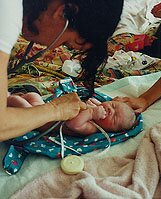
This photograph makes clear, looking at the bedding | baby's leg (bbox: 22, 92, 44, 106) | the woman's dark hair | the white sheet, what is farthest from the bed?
the white sheet

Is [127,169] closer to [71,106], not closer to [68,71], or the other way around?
[71,106]

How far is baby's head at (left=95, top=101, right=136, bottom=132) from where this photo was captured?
1458 millimetres

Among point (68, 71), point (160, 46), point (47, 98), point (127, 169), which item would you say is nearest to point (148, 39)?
point (160, 46)

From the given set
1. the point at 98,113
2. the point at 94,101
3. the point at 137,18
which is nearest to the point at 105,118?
the point at 98,113

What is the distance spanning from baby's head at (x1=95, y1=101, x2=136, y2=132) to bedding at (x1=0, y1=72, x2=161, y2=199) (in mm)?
69

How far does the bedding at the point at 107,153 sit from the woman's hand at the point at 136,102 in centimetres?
3

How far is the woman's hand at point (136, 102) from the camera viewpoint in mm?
1604

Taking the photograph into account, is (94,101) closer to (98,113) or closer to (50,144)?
(98,113)

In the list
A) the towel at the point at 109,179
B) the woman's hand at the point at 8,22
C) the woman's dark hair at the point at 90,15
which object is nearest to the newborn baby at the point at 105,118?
the towel at the point at 109,179

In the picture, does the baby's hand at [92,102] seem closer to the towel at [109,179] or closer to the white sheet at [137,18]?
the towel at [109,179]

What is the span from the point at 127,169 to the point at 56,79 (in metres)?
0.78

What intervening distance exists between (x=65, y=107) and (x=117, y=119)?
1.12 feet

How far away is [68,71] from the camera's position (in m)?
1.90

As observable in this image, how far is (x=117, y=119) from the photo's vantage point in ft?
4.79
